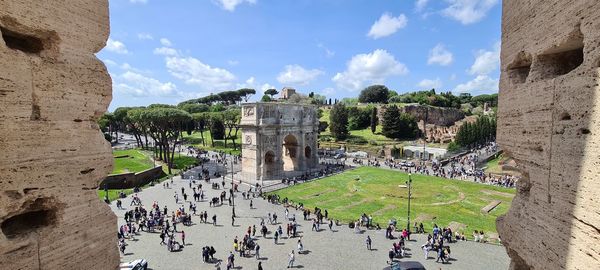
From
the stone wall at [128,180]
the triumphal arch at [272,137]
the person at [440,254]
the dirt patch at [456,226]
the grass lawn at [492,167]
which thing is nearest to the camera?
the person at [440,254]

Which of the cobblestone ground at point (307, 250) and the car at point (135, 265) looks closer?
the car at point (135, 265)

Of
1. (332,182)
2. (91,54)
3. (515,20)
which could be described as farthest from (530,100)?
(332,182)

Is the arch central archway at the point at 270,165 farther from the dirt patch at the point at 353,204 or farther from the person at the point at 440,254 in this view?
the person at the point at 440,254

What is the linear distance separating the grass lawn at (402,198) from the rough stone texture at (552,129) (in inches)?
650

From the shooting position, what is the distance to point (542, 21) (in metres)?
5.62

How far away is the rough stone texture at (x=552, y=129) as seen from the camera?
4.52 metres

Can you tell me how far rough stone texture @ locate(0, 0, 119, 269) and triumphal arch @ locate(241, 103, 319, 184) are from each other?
2949 centimetres

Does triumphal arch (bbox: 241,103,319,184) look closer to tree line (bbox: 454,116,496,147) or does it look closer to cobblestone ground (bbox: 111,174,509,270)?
cobblestone ground (bbox: 111,174,509,270)

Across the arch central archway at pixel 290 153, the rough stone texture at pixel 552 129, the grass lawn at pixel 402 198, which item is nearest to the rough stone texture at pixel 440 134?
the grass lawn at pixel 402 198

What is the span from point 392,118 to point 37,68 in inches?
2733

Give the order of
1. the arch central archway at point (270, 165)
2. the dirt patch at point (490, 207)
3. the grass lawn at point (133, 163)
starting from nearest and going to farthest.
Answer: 1. the dirt patch at point (490, 207)
2. the arch central archway at point (270, 165)
3. the grass lawn at point (133, 163)

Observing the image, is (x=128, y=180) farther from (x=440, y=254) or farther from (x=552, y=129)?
(x=552, y=129)

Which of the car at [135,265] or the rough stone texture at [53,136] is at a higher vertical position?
the rough stone texture at [53,136]

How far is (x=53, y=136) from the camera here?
5379 mm
